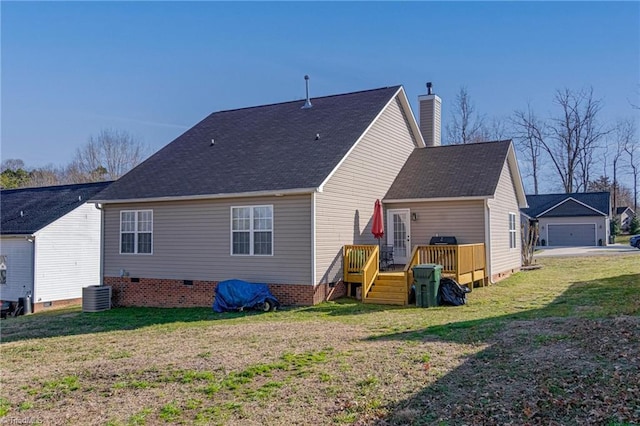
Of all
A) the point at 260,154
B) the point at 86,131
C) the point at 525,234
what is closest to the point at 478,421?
the point at 260,154

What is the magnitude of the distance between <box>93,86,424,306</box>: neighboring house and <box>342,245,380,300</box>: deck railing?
26cm

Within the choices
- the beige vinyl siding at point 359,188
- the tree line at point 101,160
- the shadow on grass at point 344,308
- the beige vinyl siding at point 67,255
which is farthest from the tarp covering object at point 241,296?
the tree line at point 101,160

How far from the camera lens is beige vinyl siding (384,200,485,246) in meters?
15.1

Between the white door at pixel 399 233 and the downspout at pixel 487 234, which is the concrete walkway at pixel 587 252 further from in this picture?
the white door at pixel 399 233

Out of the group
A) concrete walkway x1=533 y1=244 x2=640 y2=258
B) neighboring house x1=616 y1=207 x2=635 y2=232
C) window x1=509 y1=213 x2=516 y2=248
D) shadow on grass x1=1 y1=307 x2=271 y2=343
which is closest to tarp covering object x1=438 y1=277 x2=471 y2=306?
shadow on grass x1=1 y1=307 x2=271 y2=343

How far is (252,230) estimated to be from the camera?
13500 mm

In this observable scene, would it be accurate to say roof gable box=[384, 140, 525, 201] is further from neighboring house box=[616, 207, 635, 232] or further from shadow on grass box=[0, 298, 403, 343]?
neighboring house box=[616, 207, 635, 232]

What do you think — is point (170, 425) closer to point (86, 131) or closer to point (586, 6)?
point (586, 6)

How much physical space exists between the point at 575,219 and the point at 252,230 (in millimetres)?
36977

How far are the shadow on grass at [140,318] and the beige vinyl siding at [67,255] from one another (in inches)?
277

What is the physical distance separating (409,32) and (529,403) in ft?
43.8

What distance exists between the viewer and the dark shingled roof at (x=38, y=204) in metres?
21.3

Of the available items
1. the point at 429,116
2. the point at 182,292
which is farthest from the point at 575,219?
the point at 182,292

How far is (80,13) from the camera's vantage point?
44.8 feet
